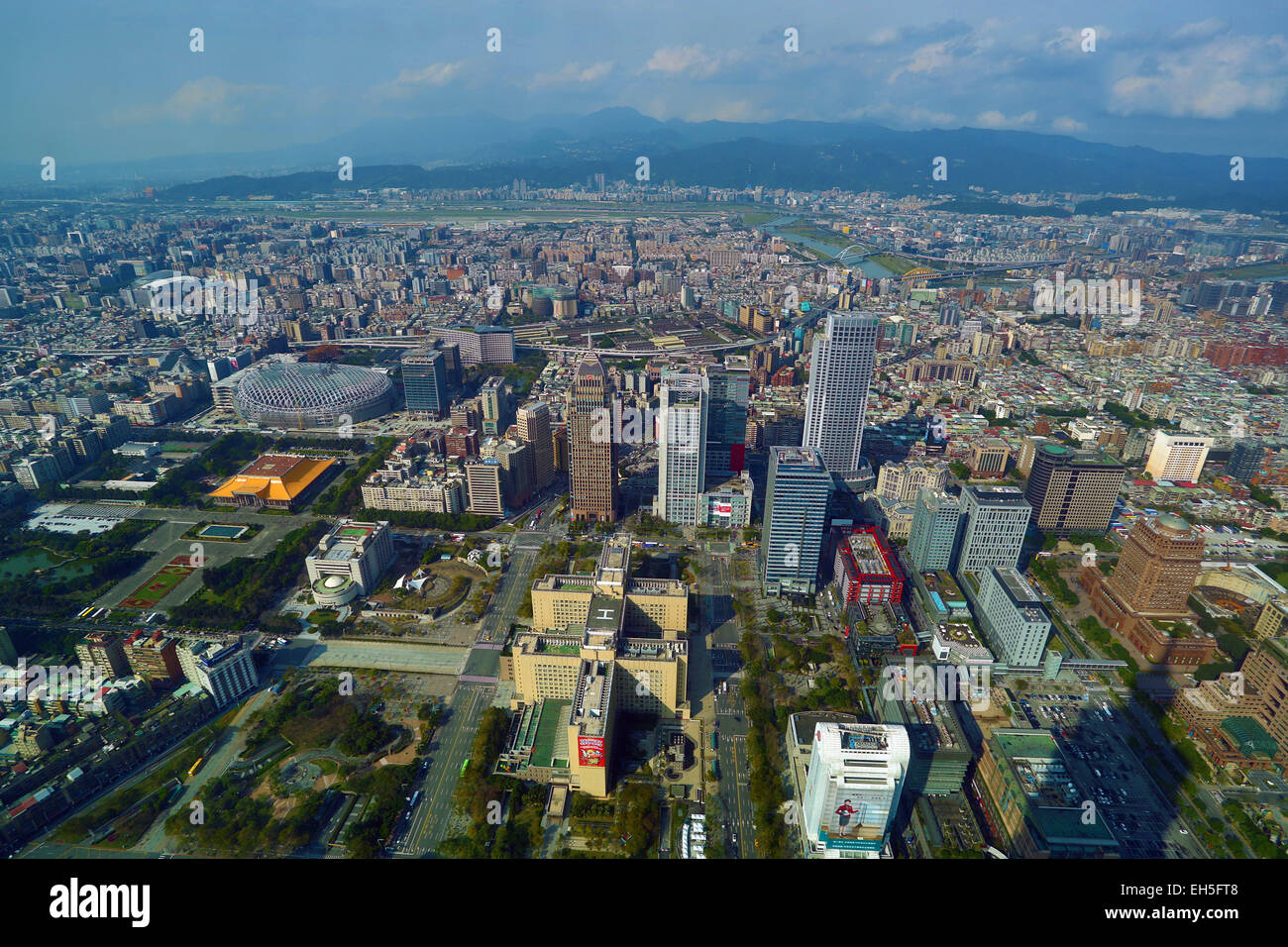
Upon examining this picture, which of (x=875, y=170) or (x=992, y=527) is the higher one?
(x=875, y=170)

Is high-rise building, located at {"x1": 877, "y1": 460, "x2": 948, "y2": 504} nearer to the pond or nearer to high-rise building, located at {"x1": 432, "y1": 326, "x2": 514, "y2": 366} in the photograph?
high-rise building, located at {"x1": 432, "y1": 326, "x2": 514, "y2": 366}

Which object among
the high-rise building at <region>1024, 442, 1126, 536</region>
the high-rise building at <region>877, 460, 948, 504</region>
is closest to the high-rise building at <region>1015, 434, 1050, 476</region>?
the high-rise building at <region>1024, 442, 1126, 536</region>

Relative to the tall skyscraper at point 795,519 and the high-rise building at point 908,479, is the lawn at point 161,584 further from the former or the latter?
the high-rise building at point 908,479

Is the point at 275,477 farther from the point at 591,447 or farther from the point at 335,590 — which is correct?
the point at 591,447

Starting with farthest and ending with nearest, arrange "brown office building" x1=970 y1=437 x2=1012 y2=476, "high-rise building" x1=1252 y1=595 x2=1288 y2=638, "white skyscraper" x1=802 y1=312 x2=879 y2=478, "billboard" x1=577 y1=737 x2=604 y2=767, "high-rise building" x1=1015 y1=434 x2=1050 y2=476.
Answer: "brown office building" x1=970 y1=437 x2=1012 y2=476
"high-rise building" x1=1015 y1=434 x2=1050 y2=476
"white skyscraper" x1=802 y1=312 x2=879 y2=478
"high-rise building" x1=1252 y1=595 x2=1288 y2=638
"billboard" x1=577 y1=737 x2=604 y2=767

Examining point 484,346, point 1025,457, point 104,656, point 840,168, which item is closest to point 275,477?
point 104,656
